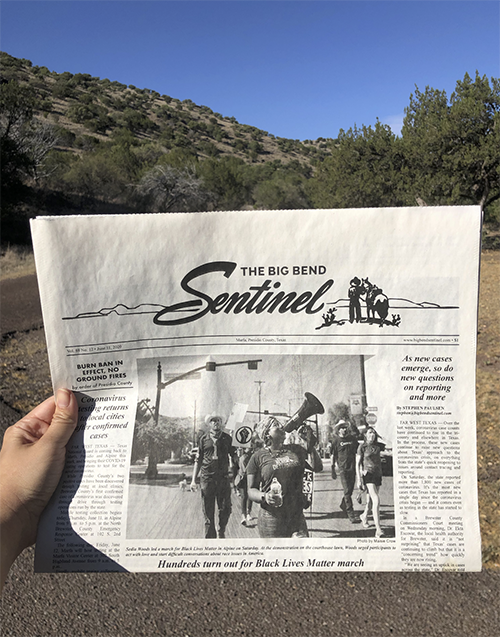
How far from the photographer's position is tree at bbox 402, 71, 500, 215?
12781mm

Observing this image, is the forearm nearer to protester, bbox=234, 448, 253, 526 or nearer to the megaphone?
protester, bbox=234, 448, 253, 526

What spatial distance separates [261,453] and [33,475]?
24.8 inches

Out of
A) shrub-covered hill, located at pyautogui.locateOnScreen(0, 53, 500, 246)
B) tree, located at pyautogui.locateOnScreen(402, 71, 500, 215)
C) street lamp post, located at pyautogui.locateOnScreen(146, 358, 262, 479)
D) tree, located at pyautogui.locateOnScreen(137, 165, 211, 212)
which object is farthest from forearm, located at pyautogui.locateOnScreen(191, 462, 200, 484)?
tree, located at pyautogui.locateOnScreen(137, 165, 211, 212)

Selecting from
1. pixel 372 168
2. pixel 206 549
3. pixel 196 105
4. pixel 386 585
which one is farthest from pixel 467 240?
pixel 196 105

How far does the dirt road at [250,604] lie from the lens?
1587 mm

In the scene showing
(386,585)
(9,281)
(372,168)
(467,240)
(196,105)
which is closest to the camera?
(467,240)

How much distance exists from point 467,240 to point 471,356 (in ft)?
1.07

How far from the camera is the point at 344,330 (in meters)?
1.18

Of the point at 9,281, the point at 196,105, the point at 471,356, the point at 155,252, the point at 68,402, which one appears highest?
the point at 196,105

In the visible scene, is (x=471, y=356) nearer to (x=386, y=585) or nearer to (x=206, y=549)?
(x=206, y=549)

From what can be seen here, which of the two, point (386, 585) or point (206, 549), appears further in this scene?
point (386, 585)

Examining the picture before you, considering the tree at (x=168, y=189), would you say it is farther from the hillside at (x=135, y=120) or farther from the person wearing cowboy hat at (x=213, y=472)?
the person wearing cowboy hat at (x=213, y=472)

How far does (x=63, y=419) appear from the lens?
3.74 feet

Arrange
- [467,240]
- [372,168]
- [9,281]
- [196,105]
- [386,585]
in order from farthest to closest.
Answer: [196,105], [372,168], [9,281], [386,585], [467,240]
